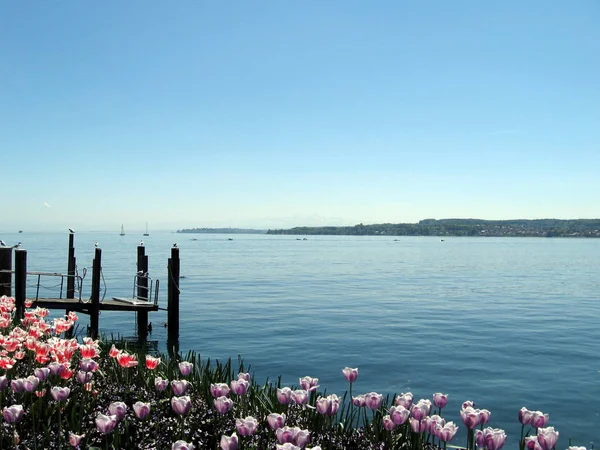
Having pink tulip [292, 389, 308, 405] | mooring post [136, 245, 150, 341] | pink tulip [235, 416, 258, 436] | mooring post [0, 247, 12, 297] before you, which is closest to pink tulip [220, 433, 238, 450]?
pink tulip [235, 416, 258, 436]

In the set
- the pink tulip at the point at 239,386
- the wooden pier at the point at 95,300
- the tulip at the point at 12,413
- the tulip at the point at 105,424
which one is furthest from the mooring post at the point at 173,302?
the tulip at the point at 105,424

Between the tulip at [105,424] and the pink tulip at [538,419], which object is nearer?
the tulip at [105,424]

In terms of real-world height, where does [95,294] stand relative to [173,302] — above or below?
above

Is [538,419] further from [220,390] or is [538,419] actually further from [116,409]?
[116,409]

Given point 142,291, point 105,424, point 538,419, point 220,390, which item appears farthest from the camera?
point 142,291

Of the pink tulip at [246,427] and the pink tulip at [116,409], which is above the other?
the pink tulip at [116,409]

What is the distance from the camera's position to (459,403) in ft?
42.4

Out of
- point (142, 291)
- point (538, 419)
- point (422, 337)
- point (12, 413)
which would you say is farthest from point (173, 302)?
point (538, 419)

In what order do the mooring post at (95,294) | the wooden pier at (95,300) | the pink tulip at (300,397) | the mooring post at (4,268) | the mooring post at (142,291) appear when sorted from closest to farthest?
the pink tulip at (300,397) < the wooden pier at (95,300) < the mooring post at (4,268) < the mooring post at (95,294) < the mooring post at (142,291)

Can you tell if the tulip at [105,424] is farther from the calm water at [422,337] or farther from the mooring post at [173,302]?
the mooring post at [173,302]

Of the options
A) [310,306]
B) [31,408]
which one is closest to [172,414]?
[31,408]

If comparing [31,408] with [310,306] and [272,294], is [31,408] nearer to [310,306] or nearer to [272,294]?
[310,306]

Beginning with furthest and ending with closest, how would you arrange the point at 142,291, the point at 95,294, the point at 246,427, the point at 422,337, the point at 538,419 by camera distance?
the point at 142,291 → the point at 422,337 → the point at 95,294 → the point at 538,419 → the point at 246,427

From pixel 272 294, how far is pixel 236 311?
702 centimetres
